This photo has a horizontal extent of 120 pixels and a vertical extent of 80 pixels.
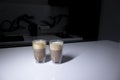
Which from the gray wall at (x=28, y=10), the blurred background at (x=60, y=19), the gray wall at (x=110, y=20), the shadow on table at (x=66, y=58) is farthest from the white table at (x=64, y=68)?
the gray wall at (x=110, y=20)

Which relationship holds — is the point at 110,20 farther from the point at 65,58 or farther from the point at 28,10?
the point at 65,58

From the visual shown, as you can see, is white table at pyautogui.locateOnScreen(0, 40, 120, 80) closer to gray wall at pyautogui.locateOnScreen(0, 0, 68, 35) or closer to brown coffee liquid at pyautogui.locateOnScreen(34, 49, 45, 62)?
brown coffee liquid at pyautogui.locateOnScreen(34, 49, 45, 62)

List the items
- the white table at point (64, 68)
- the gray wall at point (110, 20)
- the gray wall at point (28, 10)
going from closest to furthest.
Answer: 1. the white table at point (64, 68)
2. the gray wall at point (28, 10)
3. the gray wall at point (110, 20)

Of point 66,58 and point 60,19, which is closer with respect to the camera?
point 66,58

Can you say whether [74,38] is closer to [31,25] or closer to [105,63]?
[31,25]

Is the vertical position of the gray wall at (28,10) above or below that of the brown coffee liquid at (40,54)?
above

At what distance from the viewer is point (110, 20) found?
2.61m

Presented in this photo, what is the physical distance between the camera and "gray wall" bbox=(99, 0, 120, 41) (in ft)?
8.27

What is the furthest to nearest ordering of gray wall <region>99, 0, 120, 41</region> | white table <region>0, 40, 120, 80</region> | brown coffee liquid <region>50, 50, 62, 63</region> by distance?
gray wall <region>99, 0, 120, 41</region> < brown coffee liquid <region>50, 50, 62, 63</region> < white table <region>0, 40, 120, 80</region>

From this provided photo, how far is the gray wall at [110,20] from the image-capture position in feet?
8.27

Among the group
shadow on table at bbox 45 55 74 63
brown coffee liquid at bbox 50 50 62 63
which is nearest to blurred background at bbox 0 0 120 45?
shadow on table at bbox 45 55 74 63

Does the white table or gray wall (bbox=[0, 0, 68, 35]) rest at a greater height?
gray wall (bbox=[0, 0, 68, 35])

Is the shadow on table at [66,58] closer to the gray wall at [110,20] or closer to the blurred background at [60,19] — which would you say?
the blurred background at [60,19]

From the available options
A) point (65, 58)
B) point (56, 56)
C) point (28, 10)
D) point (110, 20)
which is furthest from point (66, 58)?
point (110, 20)
